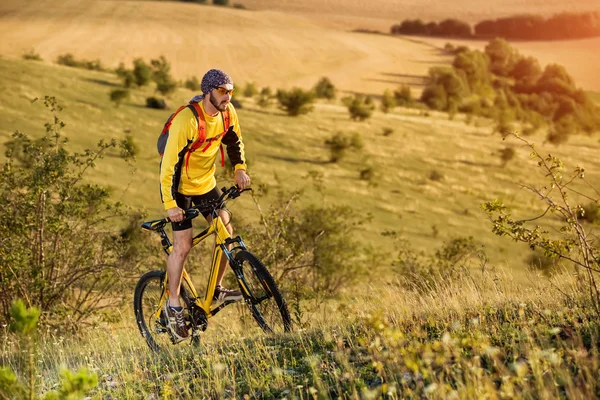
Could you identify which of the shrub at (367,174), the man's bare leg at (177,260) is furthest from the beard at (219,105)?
the shrub at (367,174)

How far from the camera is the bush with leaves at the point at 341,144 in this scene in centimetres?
5622

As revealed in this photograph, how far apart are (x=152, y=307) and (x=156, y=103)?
53.2 meters

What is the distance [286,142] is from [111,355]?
1962 inches

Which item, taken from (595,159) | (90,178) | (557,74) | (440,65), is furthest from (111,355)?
(557,74)

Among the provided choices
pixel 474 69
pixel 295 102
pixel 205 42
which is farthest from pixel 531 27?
pixel 295 102

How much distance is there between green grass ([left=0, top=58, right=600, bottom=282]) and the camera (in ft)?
134

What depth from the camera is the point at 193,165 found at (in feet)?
21.7

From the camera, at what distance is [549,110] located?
142 m

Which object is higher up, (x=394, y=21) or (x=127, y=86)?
(x=394, y=21)

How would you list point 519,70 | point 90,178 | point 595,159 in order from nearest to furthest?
point 90,178 → point 595,159 → point 519,70

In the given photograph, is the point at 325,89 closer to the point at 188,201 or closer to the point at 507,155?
the point at 507,155

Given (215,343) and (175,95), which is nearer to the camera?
(215,343)

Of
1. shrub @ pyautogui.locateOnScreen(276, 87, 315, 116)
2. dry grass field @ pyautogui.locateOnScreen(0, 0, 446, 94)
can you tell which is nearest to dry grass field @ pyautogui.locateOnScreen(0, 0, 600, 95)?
dry grass field @ pyautogui.locateOnScreen(0, 0, 446, 94)

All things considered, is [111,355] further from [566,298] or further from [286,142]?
[286,142]
